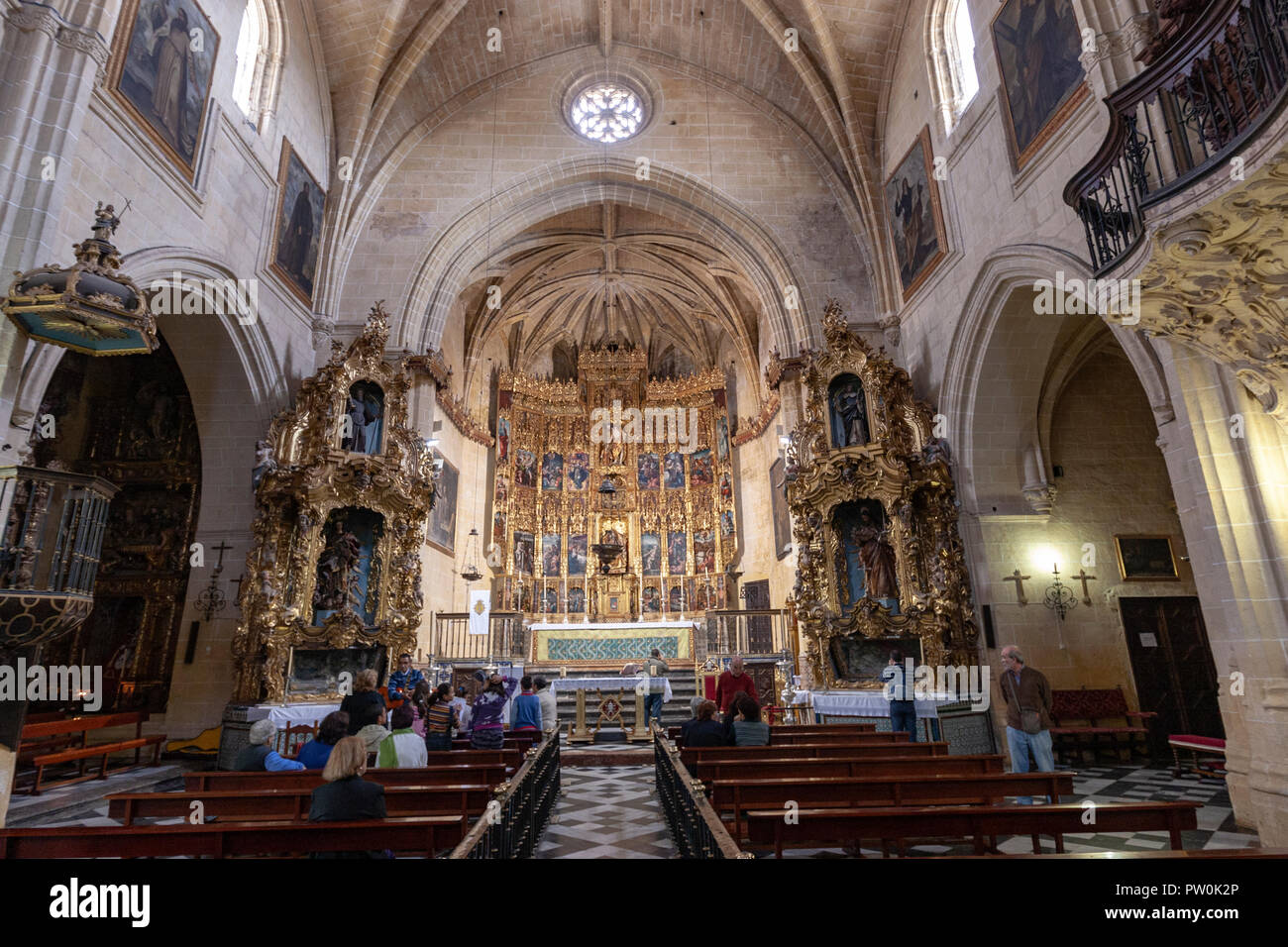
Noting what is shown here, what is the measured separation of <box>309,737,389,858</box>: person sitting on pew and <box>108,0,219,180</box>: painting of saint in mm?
8458

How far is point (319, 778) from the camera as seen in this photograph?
4680mm

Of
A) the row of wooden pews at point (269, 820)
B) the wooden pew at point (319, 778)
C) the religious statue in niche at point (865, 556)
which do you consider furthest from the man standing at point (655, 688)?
the wooden pew at point (319, 778)

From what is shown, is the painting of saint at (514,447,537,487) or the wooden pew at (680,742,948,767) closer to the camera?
the wooden pew at (680,742,948,767)

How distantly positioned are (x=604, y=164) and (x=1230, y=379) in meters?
12.7

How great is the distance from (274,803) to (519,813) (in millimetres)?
1474

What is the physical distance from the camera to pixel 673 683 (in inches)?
574

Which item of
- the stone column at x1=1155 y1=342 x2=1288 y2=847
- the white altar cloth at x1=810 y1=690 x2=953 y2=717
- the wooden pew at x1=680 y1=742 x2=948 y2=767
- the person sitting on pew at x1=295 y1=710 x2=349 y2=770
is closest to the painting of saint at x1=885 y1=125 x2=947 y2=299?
the stone column at x1=1155 y1=342 x2=1288 y2=847

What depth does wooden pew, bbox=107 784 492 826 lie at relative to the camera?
13.2 ft

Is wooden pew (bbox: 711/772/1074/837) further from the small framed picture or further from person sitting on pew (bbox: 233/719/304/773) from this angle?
the small framed picture

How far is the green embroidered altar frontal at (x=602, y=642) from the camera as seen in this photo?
52.2 feet

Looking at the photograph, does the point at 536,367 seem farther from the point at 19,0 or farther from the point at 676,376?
the point at 19,0

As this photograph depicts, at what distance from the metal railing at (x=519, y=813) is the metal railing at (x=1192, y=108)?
5.79m

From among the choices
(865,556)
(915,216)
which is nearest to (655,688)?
(865,556)

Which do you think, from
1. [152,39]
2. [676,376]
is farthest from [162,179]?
[676,376]
